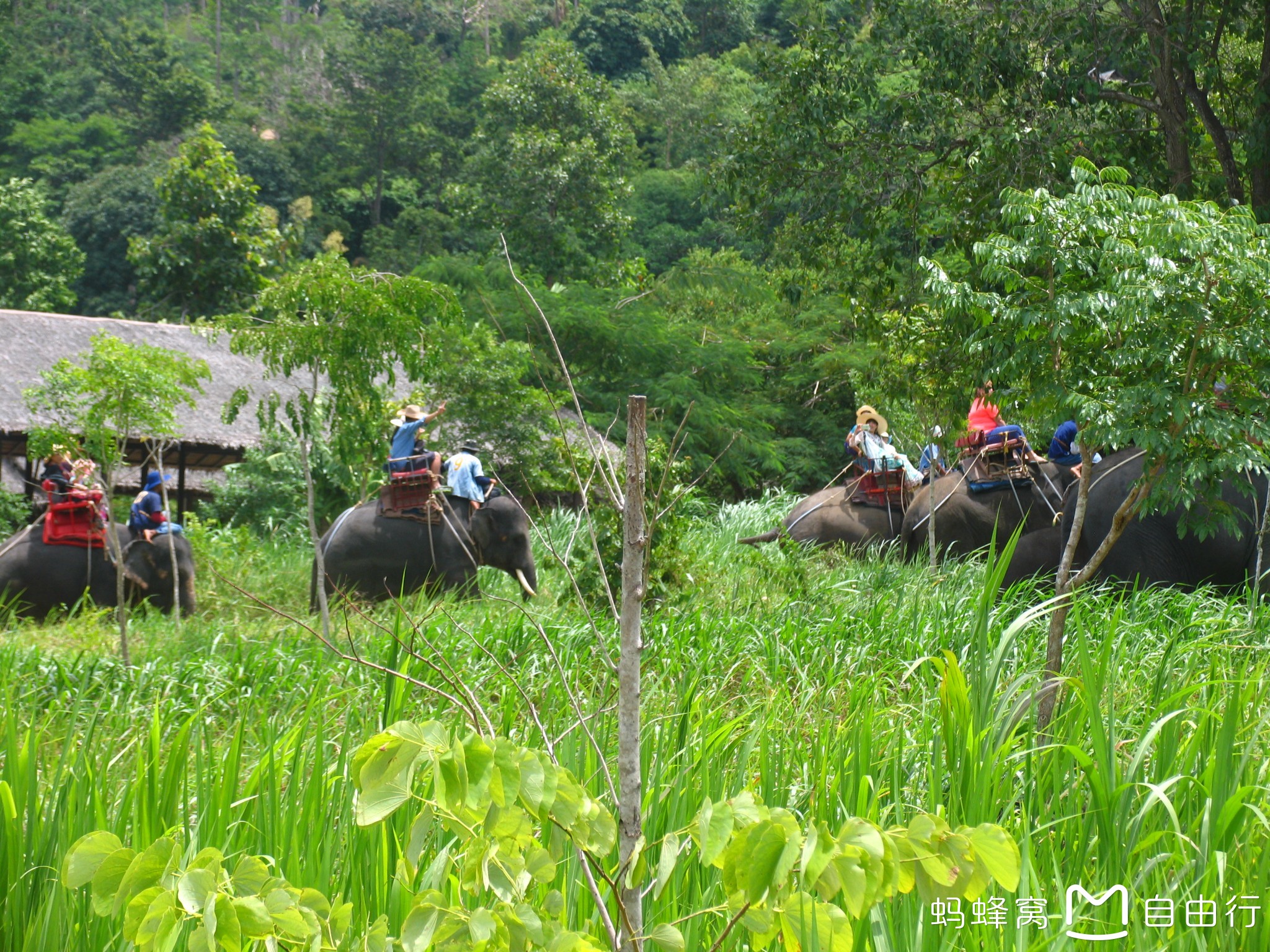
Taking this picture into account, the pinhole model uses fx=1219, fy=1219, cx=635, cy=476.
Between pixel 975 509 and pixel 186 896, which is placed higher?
pixel 186 896

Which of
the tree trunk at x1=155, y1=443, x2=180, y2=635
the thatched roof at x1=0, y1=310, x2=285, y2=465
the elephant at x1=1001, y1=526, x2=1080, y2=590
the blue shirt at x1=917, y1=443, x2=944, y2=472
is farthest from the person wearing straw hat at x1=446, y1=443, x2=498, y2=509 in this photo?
the thatched roof at x1=0, y1=310, x2=285, y2=465

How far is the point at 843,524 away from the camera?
37.8 ft

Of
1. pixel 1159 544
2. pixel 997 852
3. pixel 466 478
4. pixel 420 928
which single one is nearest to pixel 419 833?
pixel 420 928

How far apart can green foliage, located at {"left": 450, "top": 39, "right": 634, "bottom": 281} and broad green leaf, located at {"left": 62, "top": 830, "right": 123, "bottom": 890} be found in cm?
2284

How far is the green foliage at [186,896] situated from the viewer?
1529 millimetres

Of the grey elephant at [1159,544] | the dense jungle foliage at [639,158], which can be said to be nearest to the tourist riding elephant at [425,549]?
the dense jungle foliage at [639,158]

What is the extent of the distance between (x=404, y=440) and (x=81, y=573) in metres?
2.89

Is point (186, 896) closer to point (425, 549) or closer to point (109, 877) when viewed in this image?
point (109, 877)

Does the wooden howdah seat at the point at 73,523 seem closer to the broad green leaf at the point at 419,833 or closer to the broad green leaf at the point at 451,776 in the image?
the broad green leaf at the point at 419,833

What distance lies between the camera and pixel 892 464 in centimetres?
1155

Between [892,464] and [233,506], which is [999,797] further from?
[233,506]

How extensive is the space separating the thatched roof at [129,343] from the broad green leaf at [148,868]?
48.4 feet

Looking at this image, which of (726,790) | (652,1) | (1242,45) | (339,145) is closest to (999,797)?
(726,790)

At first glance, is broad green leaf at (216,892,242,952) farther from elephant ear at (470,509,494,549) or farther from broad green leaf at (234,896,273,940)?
elephant ear at (470,509,494,549)
